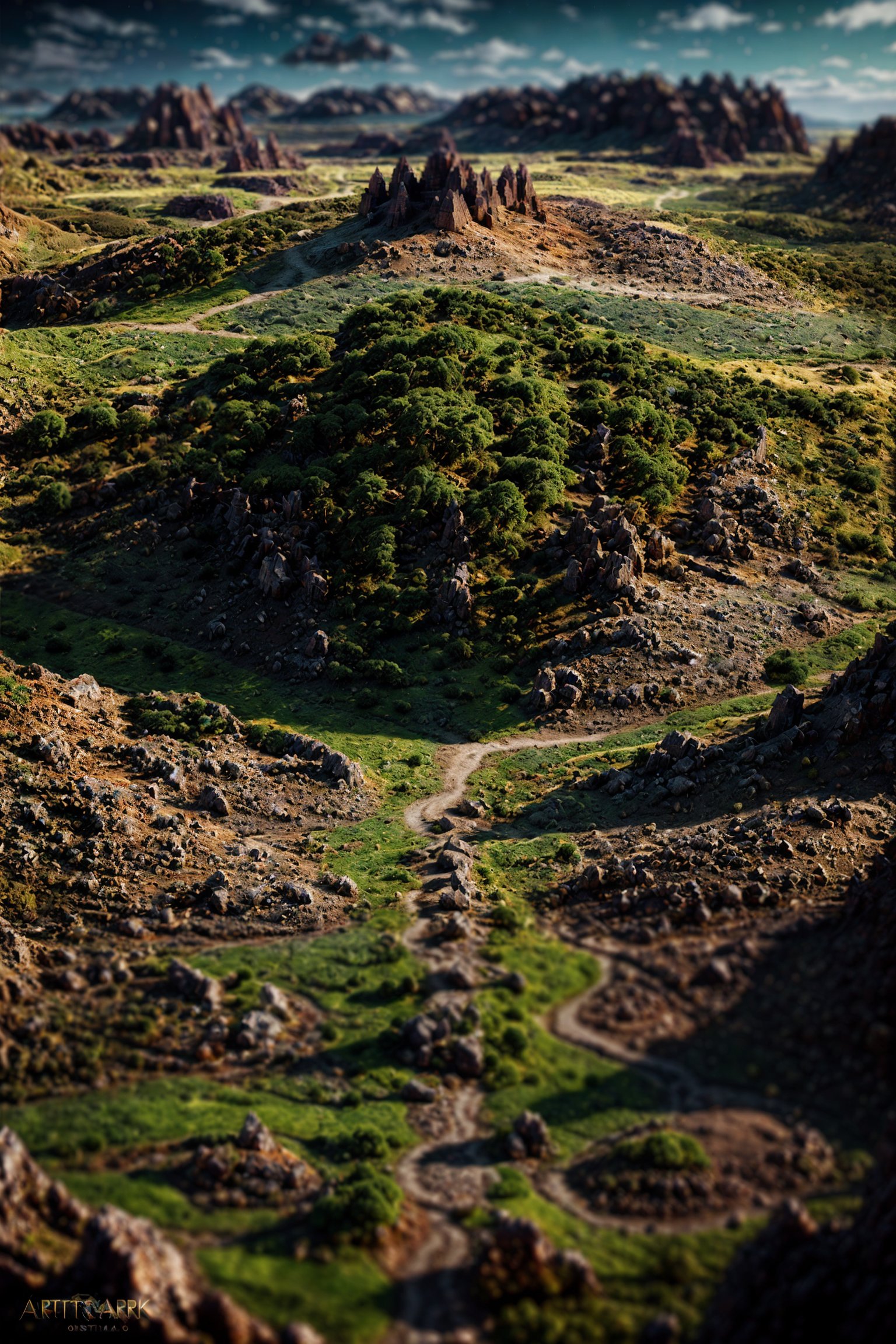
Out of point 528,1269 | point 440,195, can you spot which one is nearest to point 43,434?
point 440,195

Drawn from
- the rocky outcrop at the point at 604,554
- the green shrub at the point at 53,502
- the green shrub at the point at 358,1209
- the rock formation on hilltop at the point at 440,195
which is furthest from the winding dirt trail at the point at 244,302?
the green shrub at the point at 358,1209

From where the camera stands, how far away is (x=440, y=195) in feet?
417

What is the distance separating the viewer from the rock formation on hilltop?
126m

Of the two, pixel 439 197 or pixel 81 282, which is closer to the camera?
pixel 81 282

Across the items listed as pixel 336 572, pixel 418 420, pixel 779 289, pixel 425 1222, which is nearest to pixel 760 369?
pixel 779 289

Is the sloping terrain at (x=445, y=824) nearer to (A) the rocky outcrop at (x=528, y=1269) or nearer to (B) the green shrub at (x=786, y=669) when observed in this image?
(A) the rocky outcrop at (x=528, y=1269)

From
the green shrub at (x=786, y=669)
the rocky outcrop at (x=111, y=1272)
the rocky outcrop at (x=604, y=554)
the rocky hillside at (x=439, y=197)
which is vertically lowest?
the rocky outcrop at (x=111, y=1272)

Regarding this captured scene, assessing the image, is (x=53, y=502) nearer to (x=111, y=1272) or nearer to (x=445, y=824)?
(x=445, y=824)

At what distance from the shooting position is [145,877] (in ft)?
137

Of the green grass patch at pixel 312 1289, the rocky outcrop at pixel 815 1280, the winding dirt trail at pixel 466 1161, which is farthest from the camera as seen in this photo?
the winding dirt trail at pixel 466 1161

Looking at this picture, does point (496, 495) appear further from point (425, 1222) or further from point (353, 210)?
point (353, 210)

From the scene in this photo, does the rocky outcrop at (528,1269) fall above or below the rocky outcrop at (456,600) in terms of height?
below

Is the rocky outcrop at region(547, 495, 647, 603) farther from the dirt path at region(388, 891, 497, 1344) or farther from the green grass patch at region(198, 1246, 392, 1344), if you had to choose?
the green grass patch at region(198, 1246, 392, 1344)

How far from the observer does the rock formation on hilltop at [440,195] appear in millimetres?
126000
